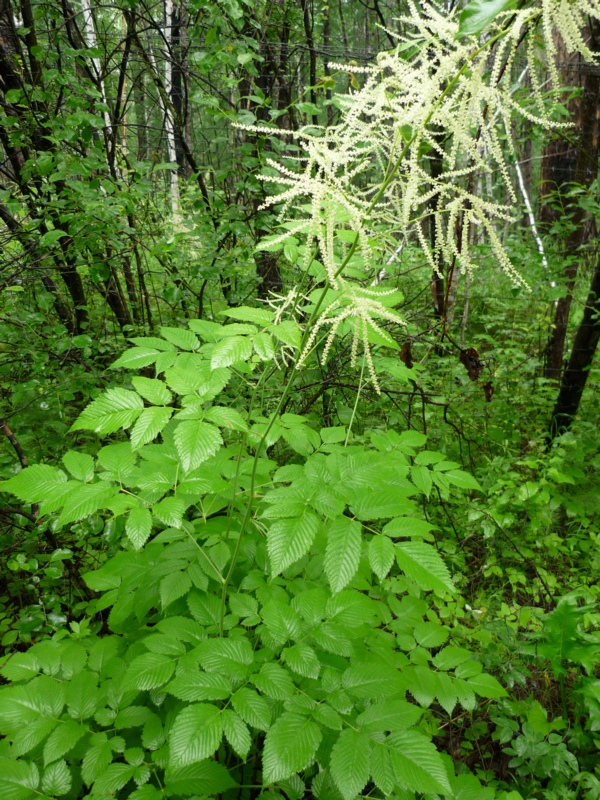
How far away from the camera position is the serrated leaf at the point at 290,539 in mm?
1184

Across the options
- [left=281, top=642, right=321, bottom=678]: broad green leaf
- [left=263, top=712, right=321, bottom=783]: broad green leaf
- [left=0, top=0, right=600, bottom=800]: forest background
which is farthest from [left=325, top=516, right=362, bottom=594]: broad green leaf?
[left=263, top=712, right=321, bottom=783]: broad green leaf

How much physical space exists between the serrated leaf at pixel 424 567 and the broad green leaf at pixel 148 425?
2.50 ft

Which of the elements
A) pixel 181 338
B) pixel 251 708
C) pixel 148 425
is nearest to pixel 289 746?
pixel 251 708

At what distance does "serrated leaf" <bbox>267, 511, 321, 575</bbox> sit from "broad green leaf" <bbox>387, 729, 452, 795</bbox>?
2.00 ft

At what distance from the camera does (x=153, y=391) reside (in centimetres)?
145

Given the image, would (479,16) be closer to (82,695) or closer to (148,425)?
(148,425)

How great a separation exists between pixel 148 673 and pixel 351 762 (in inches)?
24.5

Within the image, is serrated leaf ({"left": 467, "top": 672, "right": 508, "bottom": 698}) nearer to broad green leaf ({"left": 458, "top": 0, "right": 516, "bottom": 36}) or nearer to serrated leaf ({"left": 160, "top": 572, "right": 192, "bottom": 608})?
serrated leaf ({"left": 160, "top": 572, "right": 192, "bottom": 608})

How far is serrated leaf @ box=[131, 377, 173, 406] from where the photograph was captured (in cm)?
144

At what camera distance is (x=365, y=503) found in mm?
1352

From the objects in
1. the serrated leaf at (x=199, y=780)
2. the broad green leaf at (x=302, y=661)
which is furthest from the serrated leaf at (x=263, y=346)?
the serrated leaf at (x=199, y=780)

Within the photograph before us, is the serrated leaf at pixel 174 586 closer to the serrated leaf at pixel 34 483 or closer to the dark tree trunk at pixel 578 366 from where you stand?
the serrated leaf at pixel 34 483

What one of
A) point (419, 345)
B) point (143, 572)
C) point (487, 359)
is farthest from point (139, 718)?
point (419, 345)

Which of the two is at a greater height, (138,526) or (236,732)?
(138,526)
